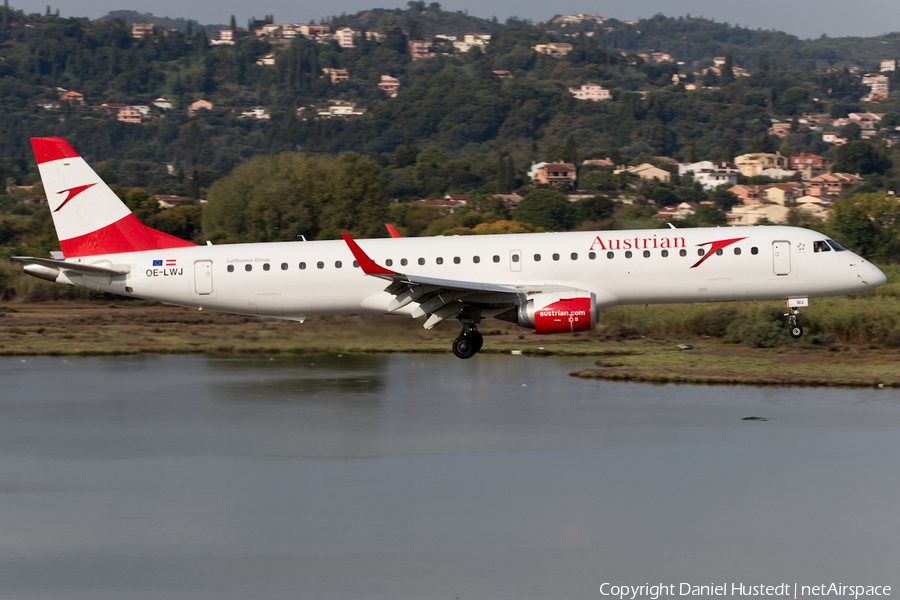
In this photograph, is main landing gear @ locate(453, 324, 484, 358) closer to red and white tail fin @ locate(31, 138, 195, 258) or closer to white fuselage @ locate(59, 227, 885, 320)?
white fuselage @ locate(59, 227, 885, 320)

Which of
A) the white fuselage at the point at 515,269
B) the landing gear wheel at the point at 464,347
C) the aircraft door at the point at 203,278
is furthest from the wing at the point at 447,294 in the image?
the aircraft door at the point at 203,278

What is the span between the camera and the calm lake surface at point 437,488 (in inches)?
1009

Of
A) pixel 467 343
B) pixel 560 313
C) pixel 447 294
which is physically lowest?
pixel 467 343

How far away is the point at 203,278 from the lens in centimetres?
3484

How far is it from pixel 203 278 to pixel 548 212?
96103 millimetres

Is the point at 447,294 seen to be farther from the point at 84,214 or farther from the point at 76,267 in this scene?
the point at 84,214

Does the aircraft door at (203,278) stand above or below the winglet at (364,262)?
below

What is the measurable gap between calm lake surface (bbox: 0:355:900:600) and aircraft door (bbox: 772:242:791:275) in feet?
19.4

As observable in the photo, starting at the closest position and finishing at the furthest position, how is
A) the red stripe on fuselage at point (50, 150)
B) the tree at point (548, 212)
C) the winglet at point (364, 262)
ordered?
the winglet at point (364, 262) < the red stripe on fuselage at point (50, 150) < the tree at point (548, 212)

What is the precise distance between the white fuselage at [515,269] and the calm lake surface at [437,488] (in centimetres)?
514

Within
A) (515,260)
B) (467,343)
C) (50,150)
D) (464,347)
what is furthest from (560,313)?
(50,150)

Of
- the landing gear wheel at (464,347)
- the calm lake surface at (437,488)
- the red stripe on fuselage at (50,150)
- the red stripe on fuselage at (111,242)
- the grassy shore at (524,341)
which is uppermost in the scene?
the red stripe on fuselage at (50,150)

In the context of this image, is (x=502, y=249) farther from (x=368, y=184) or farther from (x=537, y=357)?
(x=368, y=184)

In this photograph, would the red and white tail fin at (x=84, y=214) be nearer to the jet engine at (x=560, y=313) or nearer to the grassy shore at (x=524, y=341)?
the grassy shore at (x=524, y=341)
